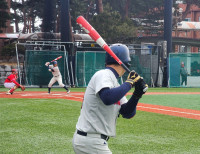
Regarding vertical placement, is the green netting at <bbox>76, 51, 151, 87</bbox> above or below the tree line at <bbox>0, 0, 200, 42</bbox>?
below

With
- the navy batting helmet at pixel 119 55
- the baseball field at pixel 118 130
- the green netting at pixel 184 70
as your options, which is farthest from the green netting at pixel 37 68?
the navy batting helmet at pixel 119 55

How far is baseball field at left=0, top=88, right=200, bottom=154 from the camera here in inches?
292

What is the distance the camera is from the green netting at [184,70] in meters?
26.7

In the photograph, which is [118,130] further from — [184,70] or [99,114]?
[184,70]

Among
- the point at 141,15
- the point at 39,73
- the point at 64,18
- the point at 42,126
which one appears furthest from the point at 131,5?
the point at 42,126

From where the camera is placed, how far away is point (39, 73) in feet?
79.0

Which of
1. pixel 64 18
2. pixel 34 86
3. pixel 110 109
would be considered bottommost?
pixel 34 86

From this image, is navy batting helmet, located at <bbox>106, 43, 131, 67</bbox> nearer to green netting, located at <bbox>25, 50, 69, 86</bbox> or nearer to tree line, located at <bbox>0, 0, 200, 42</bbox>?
green netting, located at <bbox>25, 50, 69, 86</bbox>

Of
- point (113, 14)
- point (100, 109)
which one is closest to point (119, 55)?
point (100, 109)

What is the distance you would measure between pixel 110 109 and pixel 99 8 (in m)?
49.4

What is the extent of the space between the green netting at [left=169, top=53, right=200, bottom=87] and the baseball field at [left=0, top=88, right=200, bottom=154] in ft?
43.4

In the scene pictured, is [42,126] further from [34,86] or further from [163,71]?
[163,71]

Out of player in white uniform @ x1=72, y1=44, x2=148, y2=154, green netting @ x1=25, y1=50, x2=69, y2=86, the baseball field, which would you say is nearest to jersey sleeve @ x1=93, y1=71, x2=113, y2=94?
player in white uniform @ x1=72, y1=44, x2=148, y2=154

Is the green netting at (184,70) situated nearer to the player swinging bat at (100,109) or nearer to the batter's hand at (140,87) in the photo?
the batter's hand at (140,87)
